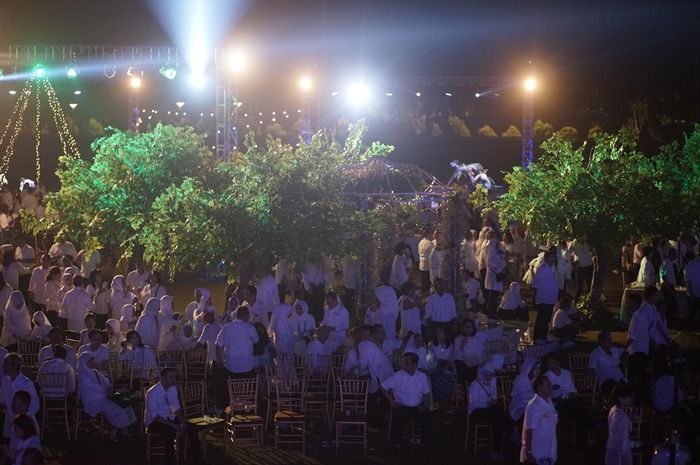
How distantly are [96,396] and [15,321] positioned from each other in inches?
126

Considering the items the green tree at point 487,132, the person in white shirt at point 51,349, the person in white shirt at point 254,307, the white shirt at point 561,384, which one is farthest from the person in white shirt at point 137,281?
the green tree at point 487,132

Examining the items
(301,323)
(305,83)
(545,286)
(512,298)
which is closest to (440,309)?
(301,323)

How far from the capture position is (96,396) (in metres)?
11.7

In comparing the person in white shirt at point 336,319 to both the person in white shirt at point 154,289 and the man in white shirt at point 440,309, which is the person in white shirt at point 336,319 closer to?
the man in white shirt at point 440,309

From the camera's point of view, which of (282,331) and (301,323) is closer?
(282,331)

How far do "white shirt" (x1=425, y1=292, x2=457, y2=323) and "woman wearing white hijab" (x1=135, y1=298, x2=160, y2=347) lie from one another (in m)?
3.86

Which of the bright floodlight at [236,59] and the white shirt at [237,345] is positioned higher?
the bright floodlight at [236,59]

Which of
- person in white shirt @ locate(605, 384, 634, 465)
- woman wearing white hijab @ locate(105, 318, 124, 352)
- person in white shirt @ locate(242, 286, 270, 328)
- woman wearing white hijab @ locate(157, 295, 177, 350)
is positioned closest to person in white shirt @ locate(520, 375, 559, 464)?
person in white shirt @ locate(605, 384, 634, 465)

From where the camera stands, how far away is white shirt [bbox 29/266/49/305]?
17547 mm

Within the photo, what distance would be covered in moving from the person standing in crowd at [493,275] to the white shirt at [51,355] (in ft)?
27.8

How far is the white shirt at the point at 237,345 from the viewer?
1255 centimetres

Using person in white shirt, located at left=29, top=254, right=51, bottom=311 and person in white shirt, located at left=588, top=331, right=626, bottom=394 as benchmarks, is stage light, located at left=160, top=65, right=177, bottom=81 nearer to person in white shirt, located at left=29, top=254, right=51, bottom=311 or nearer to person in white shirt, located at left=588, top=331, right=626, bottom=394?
person in white shirt, located at left=29, top=254, right=51, bottom=311

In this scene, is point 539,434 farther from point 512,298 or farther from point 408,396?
point 512,298

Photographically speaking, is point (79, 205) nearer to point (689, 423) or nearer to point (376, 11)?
point (689, 423)
